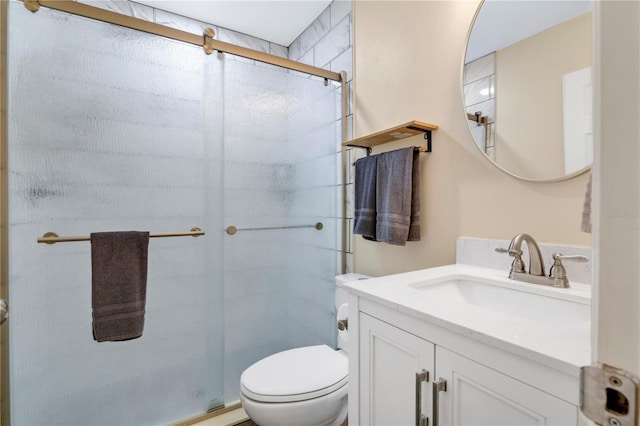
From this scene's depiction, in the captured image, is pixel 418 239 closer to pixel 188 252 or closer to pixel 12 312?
pixel 188 252

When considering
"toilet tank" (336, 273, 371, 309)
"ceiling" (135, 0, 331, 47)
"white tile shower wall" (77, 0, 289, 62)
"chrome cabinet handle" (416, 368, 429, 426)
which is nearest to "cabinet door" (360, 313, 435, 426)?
"chrome cabinet handle" (416, 368, 429, 426)

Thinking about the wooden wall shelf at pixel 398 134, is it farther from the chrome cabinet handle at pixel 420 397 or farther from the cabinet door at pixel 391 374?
the chrome cabinet handle at pixel 420 397

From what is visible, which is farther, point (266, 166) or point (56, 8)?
point (266, 166)

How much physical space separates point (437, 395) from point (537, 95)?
902 millimetres

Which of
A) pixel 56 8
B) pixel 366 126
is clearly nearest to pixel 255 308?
pixel 366 126

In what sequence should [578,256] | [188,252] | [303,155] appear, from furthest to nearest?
[303,155], [188,252], [578,256]

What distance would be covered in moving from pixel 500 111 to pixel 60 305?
6.06ft

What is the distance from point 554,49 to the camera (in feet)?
3.05

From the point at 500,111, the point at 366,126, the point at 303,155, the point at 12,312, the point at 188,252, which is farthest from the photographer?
the point at 303,155

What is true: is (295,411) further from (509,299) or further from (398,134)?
(398,134)

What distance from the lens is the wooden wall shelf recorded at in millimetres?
1255

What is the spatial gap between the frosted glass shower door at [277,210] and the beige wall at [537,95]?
3.32 feet

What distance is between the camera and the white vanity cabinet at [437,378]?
490mm

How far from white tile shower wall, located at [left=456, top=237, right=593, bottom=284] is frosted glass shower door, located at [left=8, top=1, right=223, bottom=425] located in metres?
1.13
